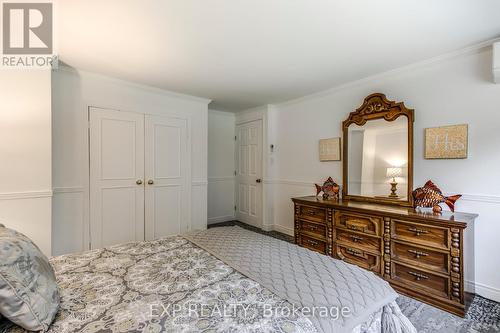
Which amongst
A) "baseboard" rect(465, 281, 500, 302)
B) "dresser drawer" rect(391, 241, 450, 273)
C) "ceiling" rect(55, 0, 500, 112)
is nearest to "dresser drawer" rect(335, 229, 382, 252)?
"dresser drawer" rect(391, 241, 450, 273)

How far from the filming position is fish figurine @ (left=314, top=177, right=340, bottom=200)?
3.33 meters

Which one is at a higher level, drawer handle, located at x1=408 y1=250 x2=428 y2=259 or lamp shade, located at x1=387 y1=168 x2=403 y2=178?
lamp shade, located at x1=387 y1=168 x2=403 y2=178

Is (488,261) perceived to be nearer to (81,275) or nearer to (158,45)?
(81,275)

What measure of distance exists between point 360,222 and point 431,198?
70 centimetres

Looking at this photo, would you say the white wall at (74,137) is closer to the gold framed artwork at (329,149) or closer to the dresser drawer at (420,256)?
the gold framed artwork at (329,149)

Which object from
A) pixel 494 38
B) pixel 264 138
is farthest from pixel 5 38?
pixel 494 38

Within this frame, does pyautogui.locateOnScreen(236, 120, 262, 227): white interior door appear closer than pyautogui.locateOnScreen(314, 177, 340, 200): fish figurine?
No

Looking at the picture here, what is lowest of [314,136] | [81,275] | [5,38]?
[81,275]

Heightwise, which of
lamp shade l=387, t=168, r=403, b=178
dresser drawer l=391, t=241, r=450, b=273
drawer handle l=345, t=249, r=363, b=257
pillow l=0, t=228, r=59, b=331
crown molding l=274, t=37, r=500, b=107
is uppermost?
crown molding l=274, t=37, r=500, b=107

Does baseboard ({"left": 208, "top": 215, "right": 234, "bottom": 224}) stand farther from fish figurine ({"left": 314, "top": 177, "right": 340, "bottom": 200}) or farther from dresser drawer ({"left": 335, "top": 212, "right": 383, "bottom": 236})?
dresser drawer ({"left": 335, "top": 212, "right": 383, "bottom": 236})

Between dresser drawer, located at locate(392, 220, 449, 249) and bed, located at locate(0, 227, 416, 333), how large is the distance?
110cm

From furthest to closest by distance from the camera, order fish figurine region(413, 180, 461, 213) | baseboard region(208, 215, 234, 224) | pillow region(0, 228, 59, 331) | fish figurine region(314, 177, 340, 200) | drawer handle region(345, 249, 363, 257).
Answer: baseboard region(208, 215, 234, 224), fish figurine region(314, 177, 340, 200), drawer handle region(345, 249, 363, 257), fish figurine region(413, 180, 461, 213), pillow region(0, 228, 59, 331)

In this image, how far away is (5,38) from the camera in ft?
6.85

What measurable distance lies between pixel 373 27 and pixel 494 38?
117 cm
